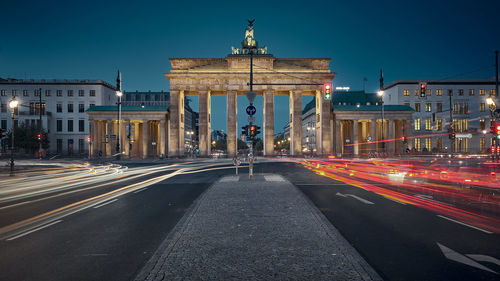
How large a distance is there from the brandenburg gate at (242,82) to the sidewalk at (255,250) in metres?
47.9

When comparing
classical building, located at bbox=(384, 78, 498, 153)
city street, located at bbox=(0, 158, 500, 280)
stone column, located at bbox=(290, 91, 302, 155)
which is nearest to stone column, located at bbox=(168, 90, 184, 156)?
stone column, located at bbox=(290, 91, 302, 155)

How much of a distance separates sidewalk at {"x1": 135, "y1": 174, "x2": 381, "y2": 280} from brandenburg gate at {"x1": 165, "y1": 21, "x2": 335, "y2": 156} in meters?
47.9

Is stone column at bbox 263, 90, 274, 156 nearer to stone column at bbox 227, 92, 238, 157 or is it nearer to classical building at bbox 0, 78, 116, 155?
stone column at bbox 227, 92, 238, 157

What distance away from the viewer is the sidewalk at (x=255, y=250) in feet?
13.5

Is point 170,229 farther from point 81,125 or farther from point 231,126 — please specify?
point 81,125

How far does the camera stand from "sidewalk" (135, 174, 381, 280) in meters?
4.12

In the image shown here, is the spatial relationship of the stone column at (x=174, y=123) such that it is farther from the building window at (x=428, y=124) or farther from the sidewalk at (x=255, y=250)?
the building window at (x=428, y=124)

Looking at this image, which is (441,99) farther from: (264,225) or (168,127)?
(264,225)

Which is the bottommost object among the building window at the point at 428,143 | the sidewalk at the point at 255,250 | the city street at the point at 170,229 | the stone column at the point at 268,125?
the city street at the point at 170,229

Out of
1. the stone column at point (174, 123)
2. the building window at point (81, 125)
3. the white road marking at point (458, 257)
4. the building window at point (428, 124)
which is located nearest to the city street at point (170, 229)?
the white road marking at point (458, 257)

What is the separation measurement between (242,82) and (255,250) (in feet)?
171

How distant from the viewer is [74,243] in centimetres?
593

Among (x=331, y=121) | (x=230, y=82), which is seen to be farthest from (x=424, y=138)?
(x=230, y=82)

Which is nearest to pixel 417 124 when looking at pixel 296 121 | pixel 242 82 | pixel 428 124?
pixel 428 124
